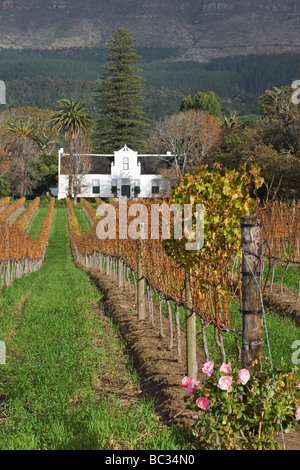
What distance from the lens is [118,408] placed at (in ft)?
21.6

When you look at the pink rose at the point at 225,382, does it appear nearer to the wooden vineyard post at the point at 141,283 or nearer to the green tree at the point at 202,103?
the wooden vineyard post at the point at 141,283

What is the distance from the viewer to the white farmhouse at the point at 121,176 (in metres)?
73.8

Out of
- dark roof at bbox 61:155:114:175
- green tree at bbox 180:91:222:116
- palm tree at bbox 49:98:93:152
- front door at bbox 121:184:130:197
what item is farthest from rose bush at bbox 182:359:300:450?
green tree at bbox 180:91:222:116

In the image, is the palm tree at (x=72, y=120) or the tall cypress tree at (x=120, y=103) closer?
the palm tree at (x=72, y=120)

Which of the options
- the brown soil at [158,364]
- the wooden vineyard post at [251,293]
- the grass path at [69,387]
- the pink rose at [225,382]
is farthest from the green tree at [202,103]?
the pink rose at [225,382]

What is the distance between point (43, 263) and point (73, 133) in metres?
53.6

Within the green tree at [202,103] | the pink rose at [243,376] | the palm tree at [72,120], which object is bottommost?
the pink rose at [243,376]

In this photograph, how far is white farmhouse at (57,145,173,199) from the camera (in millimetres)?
73750

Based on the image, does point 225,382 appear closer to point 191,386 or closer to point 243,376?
point 243,376

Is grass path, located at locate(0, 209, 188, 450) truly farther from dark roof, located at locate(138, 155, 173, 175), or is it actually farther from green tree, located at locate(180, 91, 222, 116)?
green tree, located at locate(180, 91, 222, 116)

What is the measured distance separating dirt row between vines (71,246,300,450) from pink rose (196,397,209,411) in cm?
90

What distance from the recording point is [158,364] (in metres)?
8.48

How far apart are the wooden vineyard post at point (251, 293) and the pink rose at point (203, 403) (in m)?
0.62
